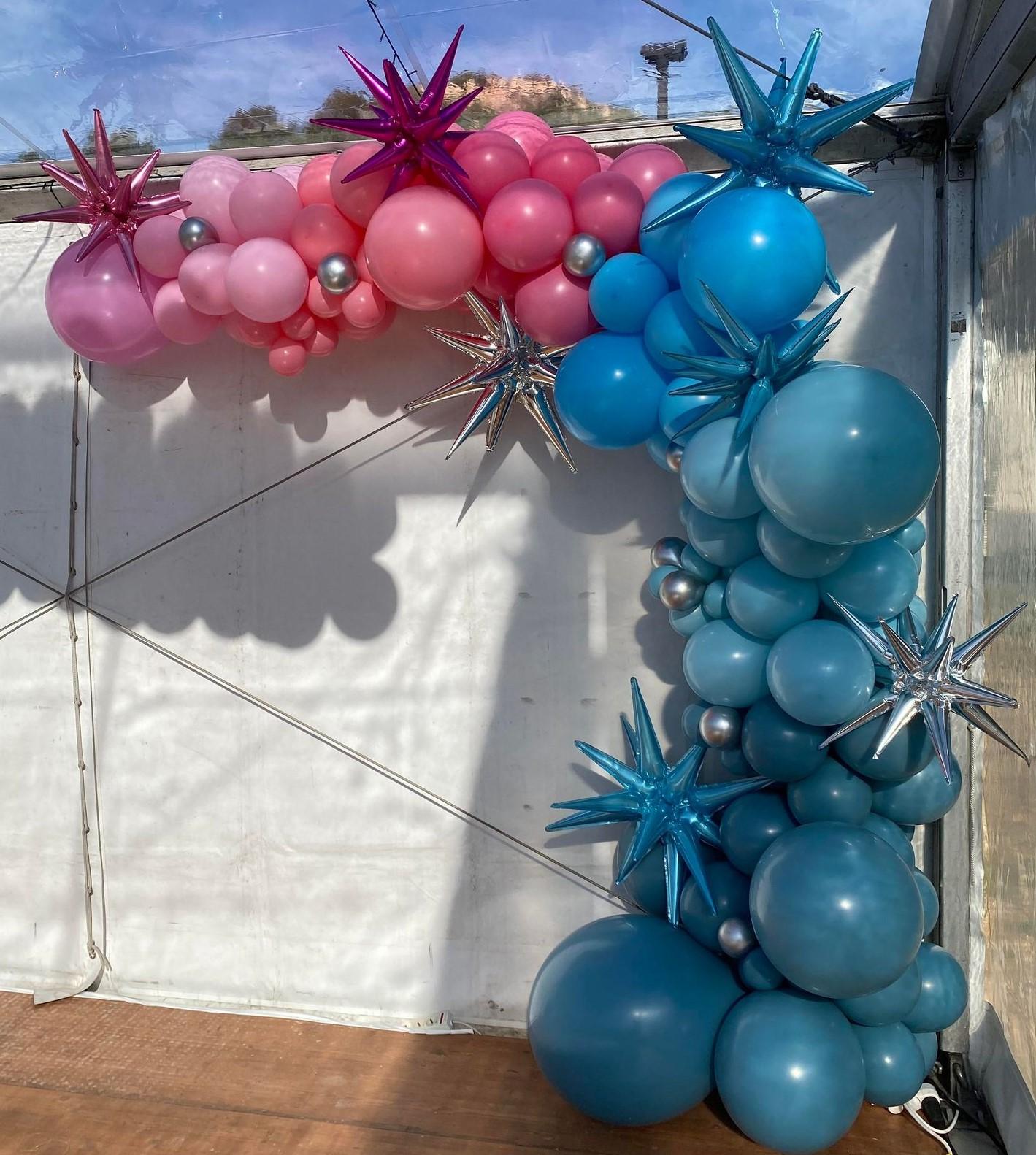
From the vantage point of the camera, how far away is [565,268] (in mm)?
2400

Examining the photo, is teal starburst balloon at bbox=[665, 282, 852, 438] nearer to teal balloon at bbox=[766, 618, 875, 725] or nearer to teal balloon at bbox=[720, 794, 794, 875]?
teal balloon at bbox=[766, 618, 875, 725]

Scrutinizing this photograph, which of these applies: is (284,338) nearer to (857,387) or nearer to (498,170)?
(498,170)

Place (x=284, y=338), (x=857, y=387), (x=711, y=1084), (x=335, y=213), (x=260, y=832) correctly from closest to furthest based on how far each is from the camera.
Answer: (x=857, y=387), (x=711, y=1084), (x=335, y=213), (x=284, y=338), (x=260, y=832)

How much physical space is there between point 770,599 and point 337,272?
53.0 inches

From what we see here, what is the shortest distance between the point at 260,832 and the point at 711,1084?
1535mm

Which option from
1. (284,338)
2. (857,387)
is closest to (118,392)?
(284,338)

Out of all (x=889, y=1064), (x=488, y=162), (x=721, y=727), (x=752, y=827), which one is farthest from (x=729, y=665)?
(x=488, y=162)

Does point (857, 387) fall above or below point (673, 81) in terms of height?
below

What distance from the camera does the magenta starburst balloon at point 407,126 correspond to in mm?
2240

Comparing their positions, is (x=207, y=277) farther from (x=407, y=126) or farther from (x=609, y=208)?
(x=609, y=208)

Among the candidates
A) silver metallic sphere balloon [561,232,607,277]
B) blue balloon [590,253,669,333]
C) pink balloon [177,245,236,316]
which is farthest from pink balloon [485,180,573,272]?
pink balloon [177,245,236,316]

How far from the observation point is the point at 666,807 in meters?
2.44

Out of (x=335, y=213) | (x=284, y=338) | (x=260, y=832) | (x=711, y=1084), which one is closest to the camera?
(x=711, y=1084)

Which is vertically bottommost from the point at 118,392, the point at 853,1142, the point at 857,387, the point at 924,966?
the point at 853,1142
